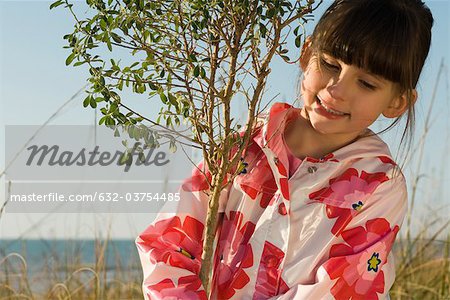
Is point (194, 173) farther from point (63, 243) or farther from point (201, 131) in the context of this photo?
point (63, 243)

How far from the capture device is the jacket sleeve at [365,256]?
81.0 inches

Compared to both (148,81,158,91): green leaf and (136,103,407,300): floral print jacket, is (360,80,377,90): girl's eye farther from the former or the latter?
(148,81,158,91): green leaf

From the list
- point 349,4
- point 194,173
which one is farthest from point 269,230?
point 349,4

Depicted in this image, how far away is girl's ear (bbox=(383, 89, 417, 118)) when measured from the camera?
216 centimetres

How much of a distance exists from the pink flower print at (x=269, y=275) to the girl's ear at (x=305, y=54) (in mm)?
453

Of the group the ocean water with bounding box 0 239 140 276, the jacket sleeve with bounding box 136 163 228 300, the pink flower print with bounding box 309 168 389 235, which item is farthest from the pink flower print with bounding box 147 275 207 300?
the ocean water with bounding box 0 239 140 276

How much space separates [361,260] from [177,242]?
45 centimetres

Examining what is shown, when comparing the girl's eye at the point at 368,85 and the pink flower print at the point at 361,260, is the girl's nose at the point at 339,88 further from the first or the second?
the pink flower print at the point at 361,260

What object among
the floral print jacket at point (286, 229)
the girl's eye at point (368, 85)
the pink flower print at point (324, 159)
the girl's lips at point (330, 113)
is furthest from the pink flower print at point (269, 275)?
the girl's eye at point (368, 85)

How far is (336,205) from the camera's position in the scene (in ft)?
7.03

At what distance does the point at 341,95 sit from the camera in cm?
205

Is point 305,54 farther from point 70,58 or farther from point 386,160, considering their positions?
point 70,58

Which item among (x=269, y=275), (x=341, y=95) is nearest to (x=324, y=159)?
(x=341, y=95)

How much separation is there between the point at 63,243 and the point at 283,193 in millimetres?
1608
